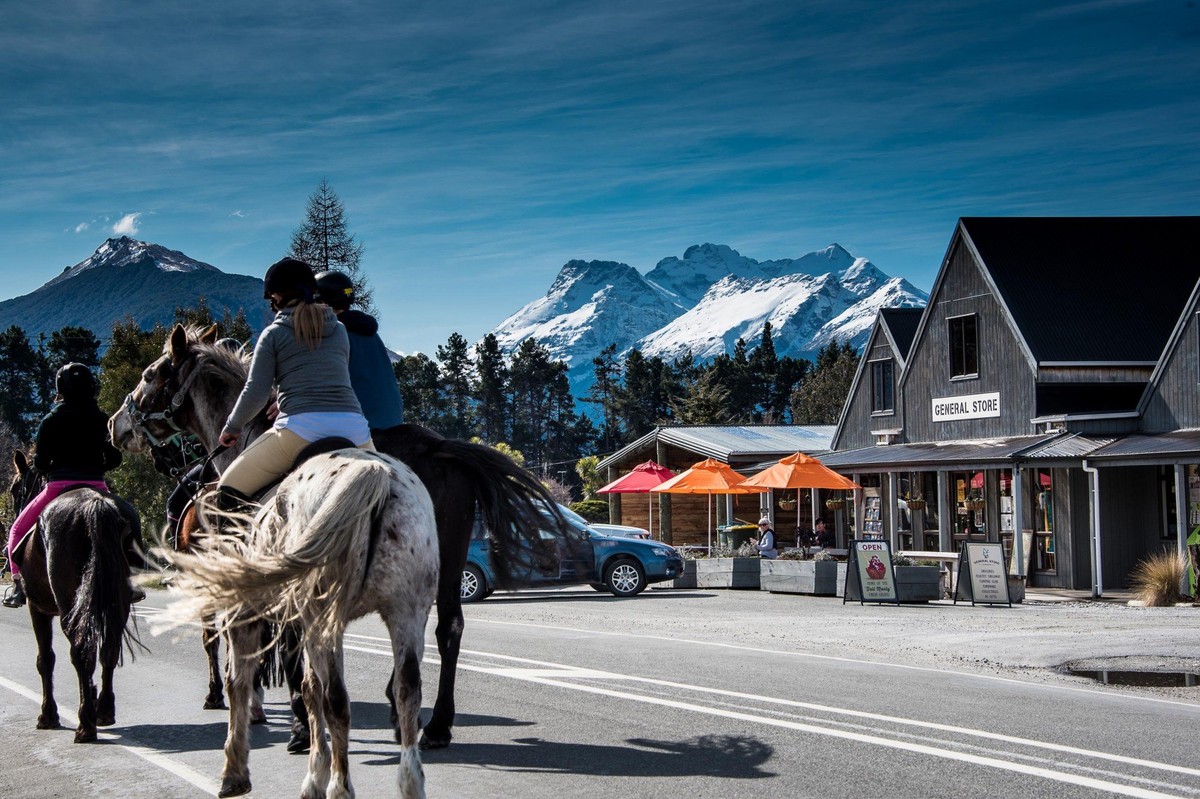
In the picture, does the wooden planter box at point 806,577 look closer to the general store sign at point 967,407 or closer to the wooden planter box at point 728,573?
the wooden planter box at point 728,573

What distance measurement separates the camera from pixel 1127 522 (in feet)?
88.8

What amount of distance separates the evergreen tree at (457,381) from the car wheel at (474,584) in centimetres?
8579

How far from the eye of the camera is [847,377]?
82.9m

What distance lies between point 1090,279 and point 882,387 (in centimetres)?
753

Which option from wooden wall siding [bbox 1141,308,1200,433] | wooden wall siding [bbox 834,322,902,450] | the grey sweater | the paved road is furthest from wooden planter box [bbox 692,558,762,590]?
the grey sweater

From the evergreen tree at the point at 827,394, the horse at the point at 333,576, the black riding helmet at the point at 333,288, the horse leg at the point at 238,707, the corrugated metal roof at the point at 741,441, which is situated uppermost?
the evergreen tree at the point at 827,394

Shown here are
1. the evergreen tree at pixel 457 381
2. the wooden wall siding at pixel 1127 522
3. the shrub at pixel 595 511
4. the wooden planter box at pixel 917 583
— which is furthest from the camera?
the evergreen tree at pixel 457 381

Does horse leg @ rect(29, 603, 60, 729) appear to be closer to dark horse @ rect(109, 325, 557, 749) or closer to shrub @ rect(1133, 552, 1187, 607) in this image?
dark horse @ rect(109, 325, 557, 749)

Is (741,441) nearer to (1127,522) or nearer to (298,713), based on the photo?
(1127,522)

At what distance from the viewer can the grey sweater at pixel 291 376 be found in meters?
6.43

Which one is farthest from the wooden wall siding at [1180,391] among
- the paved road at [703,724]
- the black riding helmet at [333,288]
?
the black riding helmet at [333,288]

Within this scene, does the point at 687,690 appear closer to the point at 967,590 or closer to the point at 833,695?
the point at 833,695

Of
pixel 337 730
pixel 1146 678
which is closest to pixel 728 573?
pixel 1146 678

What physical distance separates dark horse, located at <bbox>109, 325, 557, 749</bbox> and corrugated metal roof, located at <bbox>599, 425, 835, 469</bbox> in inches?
1225
